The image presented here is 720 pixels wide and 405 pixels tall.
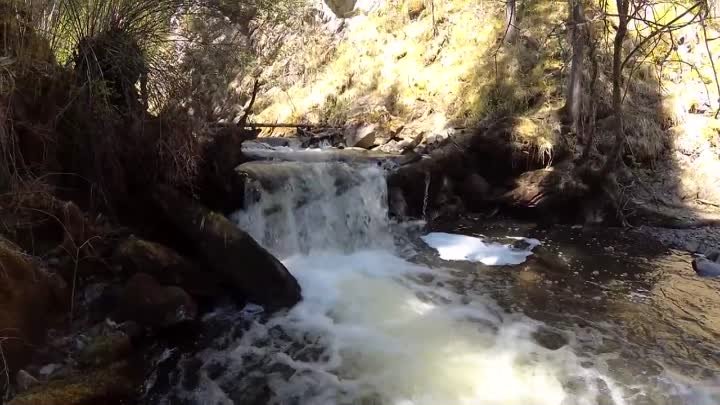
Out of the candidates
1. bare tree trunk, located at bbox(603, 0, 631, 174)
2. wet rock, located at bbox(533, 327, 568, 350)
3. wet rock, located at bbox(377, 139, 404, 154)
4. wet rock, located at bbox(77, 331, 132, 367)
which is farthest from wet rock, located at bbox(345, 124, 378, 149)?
wet rock, located at bbox(77, 331, 132, 367)

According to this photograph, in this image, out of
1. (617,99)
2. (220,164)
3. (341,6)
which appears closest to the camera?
(220,164)

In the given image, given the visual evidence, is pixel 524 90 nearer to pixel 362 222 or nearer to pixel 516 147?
pixel 516 147

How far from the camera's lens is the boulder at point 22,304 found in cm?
313

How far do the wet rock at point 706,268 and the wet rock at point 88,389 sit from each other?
17.8ft

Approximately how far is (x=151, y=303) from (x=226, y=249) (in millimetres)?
757

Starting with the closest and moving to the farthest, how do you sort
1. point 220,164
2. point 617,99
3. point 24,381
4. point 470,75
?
point 24,381 → point 220,164 → point 617,99 → point 470,75

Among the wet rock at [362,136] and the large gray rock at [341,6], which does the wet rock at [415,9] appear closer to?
the large gray rock at [341,6]

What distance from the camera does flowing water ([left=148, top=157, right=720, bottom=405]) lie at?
3.39 metres

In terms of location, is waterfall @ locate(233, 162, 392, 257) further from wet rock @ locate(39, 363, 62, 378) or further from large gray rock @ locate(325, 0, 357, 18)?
large gray rock @ locate(325, 0, 357, 18)

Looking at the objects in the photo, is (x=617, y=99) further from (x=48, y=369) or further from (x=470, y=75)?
(x=48, y=369)

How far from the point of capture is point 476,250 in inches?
241

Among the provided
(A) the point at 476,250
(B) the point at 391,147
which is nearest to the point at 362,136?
(B) the point at 391,147

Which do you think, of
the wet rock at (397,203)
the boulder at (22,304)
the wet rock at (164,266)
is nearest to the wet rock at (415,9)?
the wet rock at (397,203)

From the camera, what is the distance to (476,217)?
7.23m
